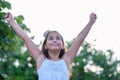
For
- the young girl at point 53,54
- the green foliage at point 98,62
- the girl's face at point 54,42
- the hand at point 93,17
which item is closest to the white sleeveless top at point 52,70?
the young girl at point 53,54

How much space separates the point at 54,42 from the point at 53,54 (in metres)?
0.14

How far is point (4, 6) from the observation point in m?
9.91

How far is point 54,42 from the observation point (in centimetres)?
563

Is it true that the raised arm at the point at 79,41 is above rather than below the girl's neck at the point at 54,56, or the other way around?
above

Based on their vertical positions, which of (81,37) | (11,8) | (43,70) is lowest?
(43,70)

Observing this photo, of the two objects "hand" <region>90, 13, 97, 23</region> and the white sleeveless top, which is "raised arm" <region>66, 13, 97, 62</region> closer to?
"hand" <region>90, 13, 97, 23</region>

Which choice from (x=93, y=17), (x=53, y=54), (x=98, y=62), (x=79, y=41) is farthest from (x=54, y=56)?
(x=98, y=62)

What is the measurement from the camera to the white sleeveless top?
545cm

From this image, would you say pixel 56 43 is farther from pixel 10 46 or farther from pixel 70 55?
pixel 10 46

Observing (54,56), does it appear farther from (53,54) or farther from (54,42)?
(54,42)

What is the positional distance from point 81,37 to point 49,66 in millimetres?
548

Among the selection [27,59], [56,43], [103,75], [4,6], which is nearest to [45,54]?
[56,43]

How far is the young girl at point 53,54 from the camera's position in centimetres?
549

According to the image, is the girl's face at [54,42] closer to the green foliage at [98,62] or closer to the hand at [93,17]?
the hand at [93,17]
